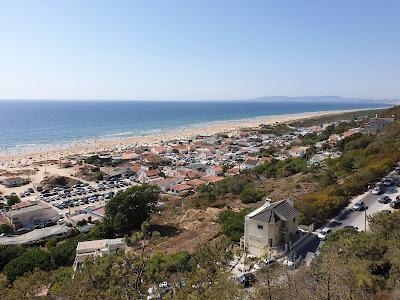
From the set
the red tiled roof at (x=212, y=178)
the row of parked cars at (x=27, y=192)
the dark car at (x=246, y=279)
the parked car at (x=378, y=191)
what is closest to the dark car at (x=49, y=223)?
the row of parked cars at (x=27, y=192)

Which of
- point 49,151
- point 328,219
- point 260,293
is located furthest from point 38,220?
point 49,151

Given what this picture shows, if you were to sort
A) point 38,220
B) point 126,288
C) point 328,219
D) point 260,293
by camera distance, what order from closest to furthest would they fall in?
point 126,288
point 260,293
point 328,219
point 38,220

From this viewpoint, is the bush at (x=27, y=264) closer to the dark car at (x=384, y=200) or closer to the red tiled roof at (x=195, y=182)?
the dark car at (x=384, y=200)

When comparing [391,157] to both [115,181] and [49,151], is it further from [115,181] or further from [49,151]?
[49,151]

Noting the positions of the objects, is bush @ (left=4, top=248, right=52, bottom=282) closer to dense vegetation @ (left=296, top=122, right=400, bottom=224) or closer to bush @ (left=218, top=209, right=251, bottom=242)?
bush @ (left=218, top=209, right=251, bottom=242)

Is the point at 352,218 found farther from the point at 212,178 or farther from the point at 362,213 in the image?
the point at 212,178

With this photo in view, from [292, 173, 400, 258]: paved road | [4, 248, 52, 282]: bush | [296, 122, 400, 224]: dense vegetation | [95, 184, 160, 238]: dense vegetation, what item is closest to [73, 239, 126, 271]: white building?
[4, 248, 52, 282]: bush

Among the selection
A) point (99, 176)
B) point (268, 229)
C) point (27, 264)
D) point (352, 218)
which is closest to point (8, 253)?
point (27, 264)
